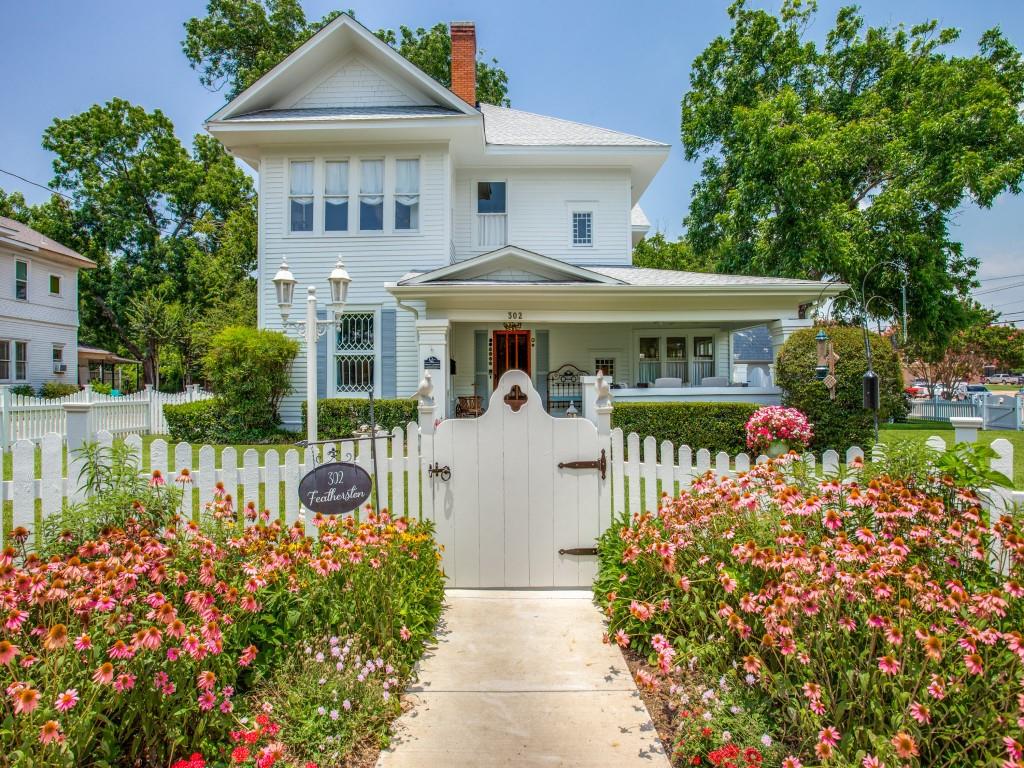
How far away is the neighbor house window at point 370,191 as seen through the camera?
13.3 metres

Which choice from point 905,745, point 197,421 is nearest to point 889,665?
point 905,745

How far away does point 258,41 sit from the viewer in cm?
2561

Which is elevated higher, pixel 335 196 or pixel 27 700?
pixel 335 196

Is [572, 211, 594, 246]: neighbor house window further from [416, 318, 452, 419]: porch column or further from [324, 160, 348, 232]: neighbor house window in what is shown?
[324, 160, 348, 232]: neighbor house window

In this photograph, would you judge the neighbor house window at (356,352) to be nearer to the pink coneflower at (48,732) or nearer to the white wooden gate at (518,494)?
the white wooden gate at (518,494)

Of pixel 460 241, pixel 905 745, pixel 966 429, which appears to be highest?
pixel 460 241

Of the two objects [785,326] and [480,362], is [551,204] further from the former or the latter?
[785,326]

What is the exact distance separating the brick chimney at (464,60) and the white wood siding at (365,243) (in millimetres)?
3353

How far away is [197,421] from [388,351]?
14.5ft

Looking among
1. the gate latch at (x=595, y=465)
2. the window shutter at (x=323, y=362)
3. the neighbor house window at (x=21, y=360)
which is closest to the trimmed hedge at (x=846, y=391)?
the gate latch at (x=595, y=465)

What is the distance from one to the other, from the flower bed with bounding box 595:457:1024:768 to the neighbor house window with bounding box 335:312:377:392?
1091 centimetres

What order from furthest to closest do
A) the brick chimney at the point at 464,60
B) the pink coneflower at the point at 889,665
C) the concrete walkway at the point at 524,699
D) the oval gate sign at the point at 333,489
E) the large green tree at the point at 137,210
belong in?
the large green tree at the point at 137,210
the brick chimney at the point at 464,60
the oval gate sign at the point at 333,489
the concrete walkway at the point at 524,699
the pink coneflower at the point at 889,665

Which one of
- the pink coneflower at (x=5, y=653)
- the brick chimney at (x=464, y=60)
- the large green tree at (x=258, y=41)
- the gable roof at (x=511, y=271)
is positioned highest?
the large green tree at (x=258, y=41)

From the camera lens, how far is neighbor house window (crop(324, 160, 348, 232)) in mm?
13320
